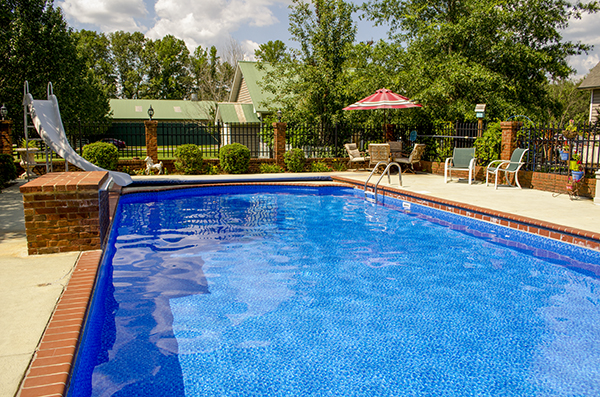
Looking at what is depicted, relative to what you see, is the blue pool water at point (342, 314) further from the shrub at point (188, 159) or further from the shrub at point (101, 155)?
the shrub at point (188, 159)

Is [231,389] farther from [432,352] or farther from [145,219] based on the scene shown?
[145,219]

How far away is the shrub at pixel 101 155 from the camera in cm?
1241

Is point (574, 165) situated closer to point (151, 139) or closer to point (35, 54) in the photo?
point (151, 139)

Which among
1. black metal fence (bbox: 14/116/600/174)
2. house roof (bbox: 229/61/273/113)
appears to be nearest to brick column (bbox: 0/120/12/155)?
black metal fence (bbox: 14/116/600/174)

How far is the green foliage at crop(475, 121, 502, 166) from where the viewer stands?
11.2 m

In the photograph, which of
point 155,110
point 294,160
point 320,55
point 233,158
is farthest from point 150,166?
point 155,110

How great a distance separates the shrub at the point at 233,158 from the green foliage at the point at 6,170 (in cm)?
574

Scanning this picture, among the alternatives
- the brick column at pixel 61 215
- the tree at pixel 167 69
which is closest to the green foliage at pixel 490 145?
the brick column at pixel 61 215

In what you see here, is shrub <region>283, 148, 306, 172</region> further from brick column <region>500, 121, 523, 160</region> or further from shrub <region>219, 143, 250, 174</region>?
brick column <region>500, 121, 523, 160</region>

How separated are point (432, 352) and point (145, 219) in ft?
20.7

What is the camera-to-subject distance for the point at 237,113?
24.8m

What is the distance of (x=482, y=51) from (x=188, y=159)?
11.5 meters

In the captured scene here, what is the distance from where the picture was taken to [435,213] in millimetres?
8211

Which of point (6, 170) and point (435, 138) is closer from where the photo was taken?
point (6, 170)
